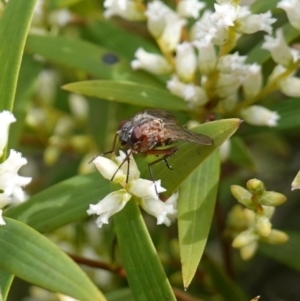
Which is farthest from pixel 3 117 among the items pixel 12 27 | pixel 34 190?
pixel 34 190

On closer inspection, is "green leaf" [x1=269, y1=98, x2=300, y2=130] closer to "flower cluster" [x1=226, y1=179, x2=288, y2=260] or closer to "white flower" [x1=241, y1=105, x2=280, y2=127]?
"white flower" [x1=241, y1=105, x2=280, y2=127]

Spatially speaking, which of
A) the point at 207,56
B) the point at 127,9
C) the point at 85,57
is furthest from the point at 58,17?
the point at 207,56

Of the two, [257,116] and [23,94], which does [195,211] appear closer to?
[257,116]

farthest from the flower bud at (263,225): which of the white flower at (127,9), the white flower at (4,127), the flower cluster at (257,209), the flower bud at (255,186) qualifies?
the white flower at (127,9)

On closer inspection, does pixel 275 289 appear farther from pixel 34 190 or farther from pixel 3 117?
pixel 3 117

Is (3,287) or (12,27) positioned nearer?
(3,287)

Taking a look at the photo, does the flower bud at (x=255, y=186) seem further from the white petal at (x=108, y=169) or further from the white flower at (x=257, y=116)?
the white flower at (x=257, y=116)
